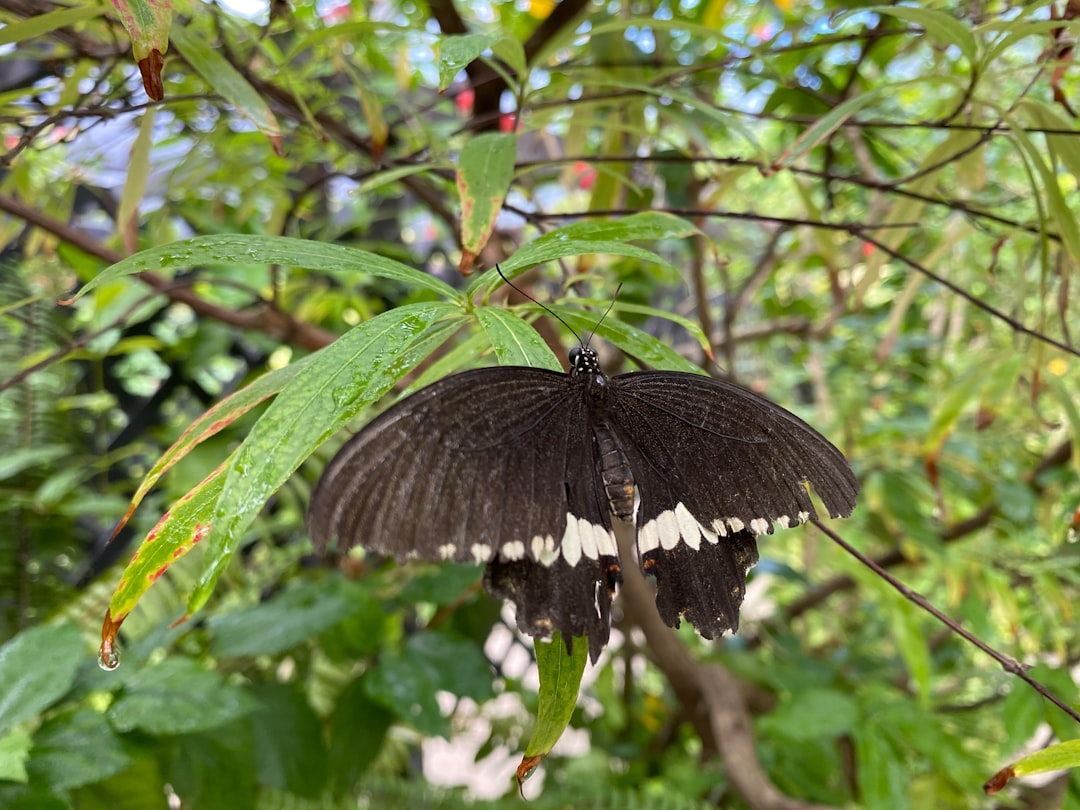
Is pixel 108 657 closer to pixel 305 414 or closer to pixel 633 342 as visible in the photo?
pixel 305 414

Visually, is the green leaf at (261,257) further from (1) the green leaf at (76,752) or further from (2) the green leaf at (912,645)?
(2) the green leaf at (912,645)

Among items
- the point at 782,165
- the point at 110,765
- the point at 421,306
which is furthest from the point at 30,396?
the point at 782,165

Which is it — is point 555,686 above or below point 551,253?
below

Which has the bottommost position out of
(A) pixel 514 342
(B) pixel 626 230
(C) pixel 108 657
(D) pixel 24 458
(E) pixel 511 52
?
(C) pixel 108 657

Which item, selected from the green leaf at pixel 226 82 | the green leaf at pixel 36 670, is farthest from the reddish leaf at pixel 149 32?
the green leaf at pixel 36 670

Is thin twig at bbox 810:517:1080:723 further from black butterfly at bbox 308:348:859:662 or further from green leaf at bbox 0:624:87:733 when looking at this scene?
green leaf at bbox 0:624:87:733

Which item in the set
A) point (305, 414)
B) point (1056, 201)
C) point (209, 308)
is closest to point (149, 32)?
point (305, 414)

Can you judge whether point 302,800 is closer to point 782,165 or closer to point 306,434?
point 306,434

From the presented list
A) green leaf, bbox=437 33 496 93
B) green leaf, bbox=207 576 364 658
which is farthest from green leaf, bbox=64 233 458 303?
green leaf, bbox=207 576 364 658
